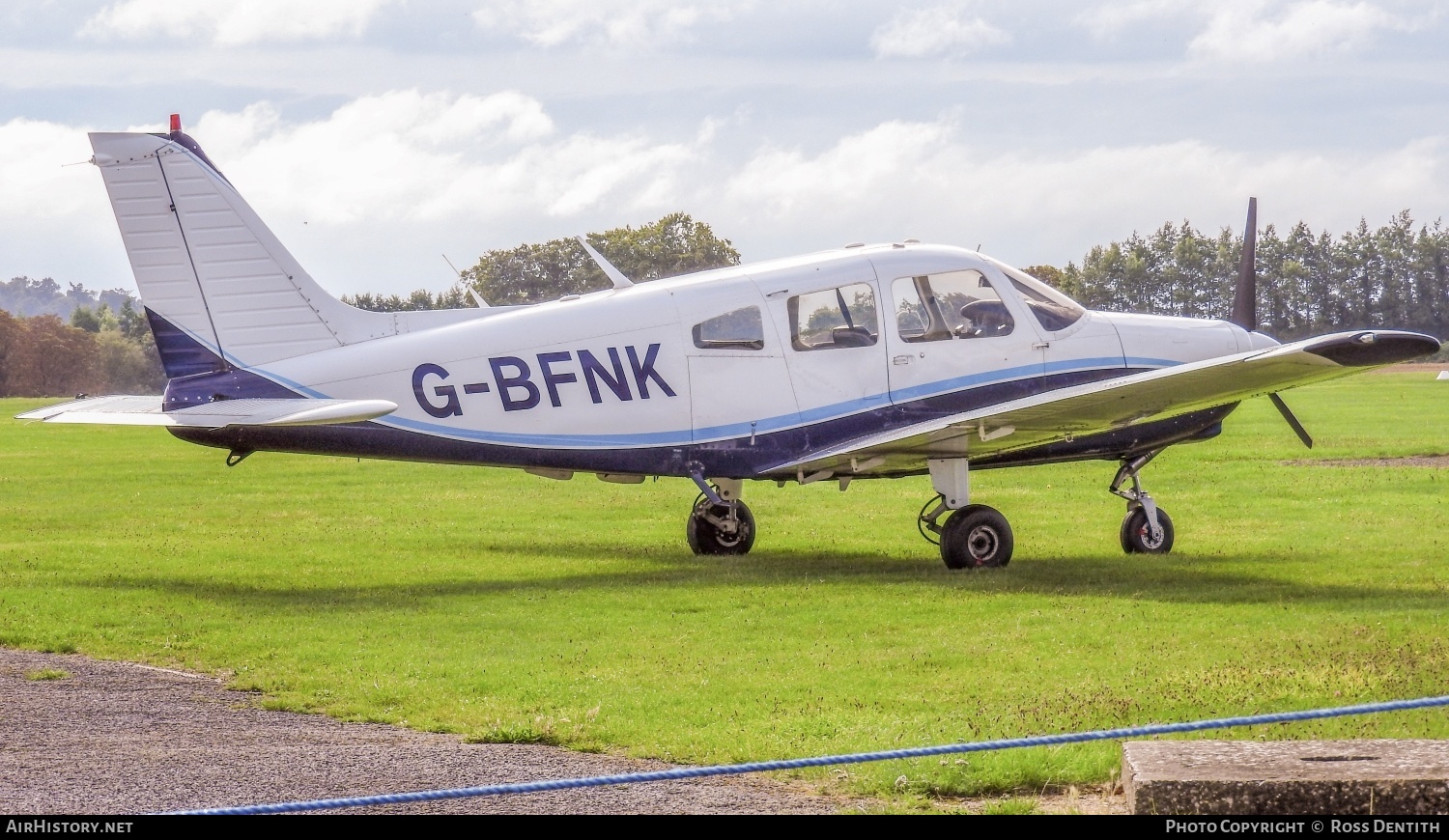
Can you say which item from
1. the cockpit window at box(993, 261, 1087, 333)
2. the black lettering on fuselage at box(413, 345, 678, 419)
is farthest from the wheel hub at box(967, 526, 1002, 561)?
the black lettering on fuselage at box(413, 345, 678, 419)

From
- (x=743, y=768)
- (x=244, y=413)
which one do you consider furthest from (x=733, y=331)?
(x=743, y=768)

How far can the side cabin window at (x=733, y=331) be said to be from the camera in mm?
15016

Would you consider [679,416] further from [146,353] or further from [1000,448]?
[146,353]

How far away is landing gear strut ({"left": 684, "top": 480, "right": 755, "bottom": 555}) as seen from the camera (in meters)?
16.6

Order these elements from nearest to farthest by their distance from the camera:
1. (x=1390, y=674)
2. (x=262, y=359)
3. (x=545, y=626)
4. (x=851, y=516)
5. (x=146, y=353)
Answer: (x=1390, y=674) < (x=545, y=626) < (x=262, y=359) < (x=851, y=516) < (x=146, y=353)

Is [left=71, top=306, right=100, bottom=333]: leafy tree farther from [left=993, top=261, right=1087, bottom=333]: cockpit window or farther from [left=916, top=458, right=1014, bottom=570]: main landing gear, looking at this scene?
[left=916, top=458, right=1014, bottom=570]: main landing gear

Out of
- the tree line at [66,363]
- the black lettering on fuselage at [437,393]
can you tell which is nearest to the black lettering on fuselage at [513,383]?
the black lettering on fuselage at [437,393]

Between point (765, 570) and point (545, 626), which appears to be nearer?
point (545, 626)

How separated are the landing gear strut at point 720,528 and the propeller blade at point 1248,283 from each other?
581cm

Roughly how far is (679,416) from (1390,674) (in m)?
7.36

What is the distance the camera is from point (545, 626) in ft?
39.5

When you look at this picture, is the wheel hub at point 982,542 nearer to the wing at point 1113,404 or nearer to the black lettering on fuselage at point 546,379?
the wing at point 1113,404

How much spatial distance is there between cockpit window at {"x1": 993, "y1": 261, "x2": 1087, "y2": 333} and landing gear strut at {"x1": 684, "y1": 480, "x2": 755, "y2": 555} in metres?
3.45
